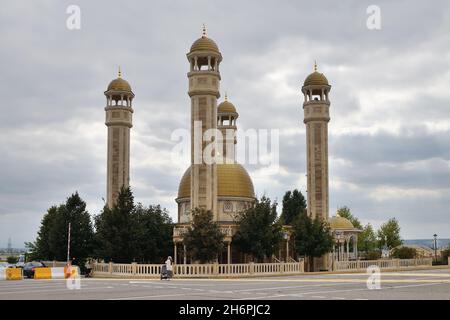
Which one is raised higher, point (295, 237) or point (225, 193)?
point (225, 193)

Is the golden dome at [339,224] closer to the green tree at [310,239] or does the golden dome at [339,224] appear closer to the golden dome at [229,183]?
the golden dome at [229,183]

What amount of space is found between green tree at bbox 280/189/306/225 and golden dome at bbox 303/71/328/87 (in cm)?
2117

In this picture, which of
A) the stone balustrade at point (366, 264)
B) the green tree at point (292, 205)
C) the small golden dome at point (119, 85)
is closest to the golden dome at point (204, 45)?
the small golden dome at point (119, 85)

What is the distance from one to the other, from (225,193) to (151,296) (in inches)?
1589

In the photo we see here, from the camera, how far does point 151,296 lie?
21.3m

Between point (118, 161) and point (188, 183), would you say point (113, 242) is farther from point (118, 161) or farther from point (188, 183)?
point (118, 161)

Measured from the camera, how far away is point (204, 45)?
53.9 m

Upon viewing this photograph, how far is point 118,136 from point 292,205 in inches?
1055

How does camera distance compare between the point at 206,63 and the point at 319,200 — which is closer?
the point at 206,63

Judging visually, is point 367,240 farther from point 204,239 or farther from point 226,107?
point 204,239

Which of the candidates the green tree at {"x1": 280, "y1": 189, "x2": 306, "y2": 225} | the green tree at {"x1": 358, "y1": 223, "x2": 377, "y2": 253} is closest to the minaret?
the green tree at {"x1": 280, "y1": 189, "x2": 306, "y2": 225}

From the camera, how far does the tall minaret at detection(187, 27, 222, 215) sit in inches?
2025

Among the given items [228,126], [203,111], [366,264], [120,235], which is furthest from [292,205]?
[120,235]
